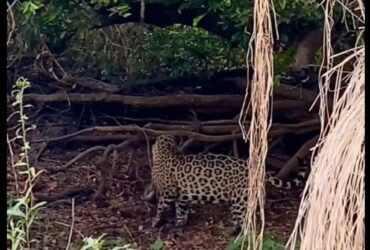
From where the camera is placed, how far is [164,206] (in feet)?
19.9

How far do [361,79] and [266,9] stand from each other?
14.7 inches

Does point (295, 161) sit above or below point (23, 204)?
below

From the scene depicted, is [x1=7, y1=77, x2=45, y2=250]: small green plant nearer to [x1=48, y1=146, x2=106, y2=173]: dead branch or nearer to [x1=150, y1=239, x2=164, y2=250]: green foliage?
[x1=150, y1=239, x2=164, y2=250]: green foliage

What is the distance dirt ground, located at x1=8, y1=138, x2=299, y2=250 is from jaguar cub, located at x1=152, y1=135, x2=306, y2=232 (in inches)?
5.6

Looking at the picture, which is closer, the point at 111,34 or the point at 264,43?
the point at 264,43

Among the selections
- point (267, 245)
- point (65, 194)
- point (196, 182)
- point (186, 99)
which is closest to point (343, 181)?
point (267, 245)

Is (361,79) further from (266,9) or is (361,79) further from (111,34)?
(111,34)

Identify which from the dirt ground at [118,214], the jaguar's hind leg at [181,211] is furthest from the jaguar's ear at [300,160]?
the jaguar's hind leg at [181,211]

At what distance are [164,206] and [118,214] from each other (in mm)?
331

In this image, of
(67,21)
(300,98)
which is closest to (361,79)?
(67,21)

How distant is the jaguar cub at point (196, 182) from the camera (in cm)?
598

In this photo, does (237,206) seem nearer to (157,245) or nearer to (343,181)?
(157,245)

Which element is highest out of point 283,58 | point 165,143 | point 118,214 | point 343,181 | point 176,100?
point 283,58

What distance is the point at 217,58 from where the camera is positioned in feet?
22.7
